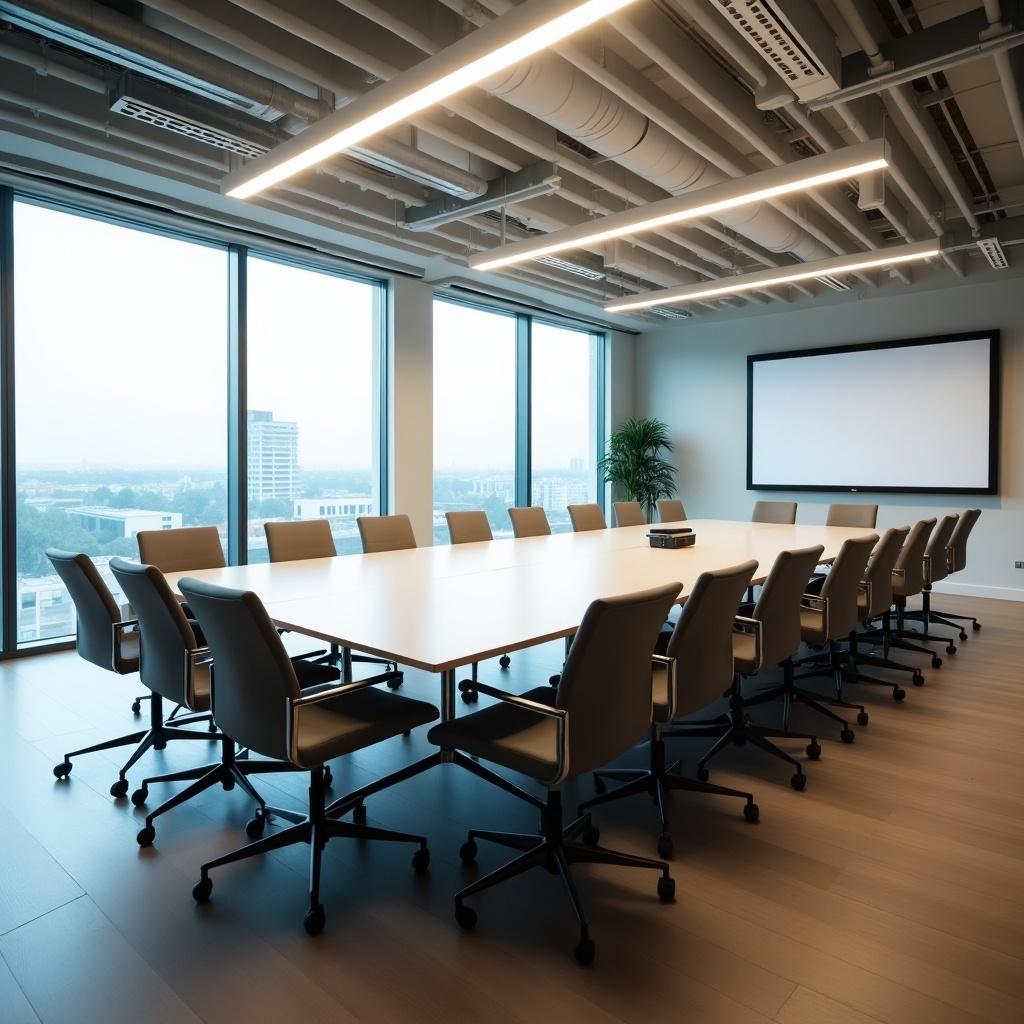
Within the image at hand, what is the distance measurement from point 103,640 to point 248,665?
4.26ft

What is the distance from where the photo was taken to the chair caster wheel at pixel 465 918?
2.07 meters

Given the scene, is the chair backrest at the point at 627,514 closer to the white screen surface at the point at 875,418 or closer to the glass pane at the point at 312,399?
the glass pane at the point at 312,399

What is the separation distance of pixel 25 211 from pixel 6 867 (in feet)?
14.6

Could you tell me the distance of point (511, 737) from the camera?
85.4 inches

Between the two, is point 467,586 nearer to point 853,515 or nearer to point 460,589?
point 460,589

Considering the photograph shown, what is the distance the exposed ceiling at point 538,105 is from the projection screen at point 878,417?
1.81 metres

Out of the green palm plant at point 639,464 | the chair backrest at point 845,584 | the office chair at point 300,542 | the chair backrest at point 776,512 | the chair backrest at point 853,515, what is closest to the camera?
the chair backrest at point 845,584

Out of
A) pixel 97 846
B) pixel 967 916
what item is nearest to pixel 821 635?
pixel 967 916

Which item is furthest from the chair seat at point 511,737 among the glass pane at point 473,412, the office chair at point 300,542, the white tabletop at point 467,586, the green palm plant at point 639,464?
the green palm plant at point 639,464

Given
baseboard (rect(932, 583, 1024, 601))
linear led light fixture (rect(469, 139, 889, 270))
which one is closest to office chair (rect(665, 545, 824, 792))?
linear led light fixture (rect(469, 139, 889, 270))

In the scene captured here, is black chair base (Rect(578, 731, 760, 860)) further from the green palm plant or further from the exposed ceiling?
the green palm plant

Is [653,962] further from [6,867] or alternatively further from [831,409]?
[831,409]

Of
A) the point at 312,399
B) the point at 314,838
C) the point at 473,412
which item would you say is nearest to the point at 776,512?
the point at 473,412

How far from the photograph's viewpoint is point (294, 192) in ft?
16.6
